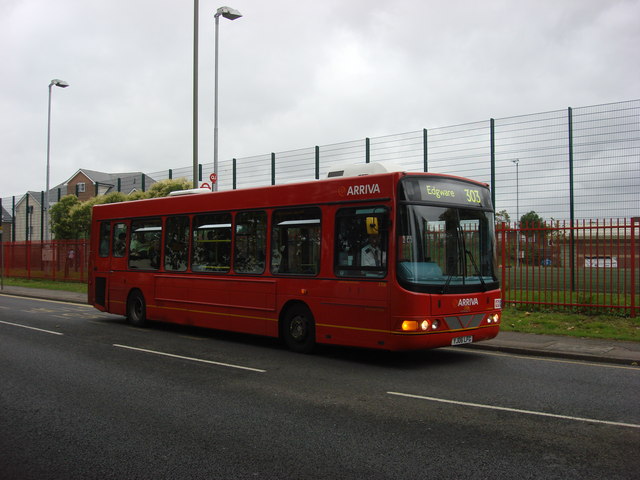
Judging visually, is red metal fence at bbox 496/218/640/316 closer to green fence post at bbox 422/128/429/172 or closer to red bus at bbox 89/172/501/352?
green fence post at bbox 422/128/429/172

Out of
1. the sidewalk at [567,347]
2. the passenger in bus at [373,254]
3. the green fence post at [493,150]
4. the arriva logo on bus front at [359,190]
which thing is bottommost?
the sidewalk at [567,347]

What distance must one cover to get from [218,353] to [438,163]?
9.64m

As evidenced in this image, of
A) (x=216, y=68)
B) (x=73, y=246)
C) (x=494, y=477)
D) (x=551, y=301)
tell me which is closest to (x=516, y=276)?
(x=551, y=301)

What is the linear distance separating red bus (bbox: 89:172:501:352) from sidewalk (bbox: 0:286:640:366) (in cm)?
105

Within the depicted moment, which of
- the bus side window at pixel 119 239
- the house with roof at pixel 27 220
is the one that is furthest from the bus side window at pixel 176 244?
the house with roof at pixel 27 220

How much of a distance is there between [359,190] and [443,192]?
1.28m

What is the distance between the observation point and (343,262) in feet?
28.9

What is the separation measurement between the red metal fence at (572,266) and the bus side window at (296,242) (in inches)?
249

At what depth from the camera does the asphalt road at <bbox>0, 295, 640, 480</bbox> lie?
4395 mm

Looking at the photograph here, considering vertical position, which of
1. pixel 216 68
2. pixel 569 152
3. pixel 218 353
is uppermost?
pixel 216 68

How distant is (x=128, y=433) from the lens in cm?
519

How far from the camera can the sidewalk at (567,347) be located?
9086 millimetres

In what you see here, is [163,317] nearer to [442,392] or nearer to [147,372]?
[147,372]

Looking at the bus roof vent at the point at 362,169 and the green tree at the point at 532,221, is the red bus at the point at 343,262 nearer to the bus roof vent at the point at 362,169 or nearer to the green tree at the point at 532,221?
the bus roof vent at the point at 362,169
